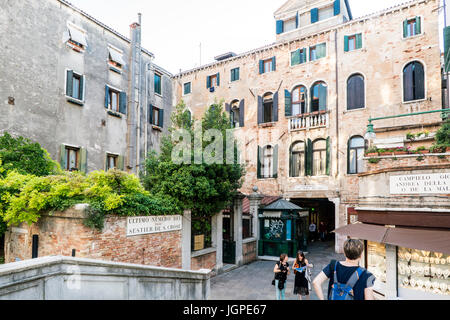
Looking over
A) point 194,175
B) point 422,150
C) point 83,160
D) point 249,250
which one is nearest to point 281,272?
point 194,175

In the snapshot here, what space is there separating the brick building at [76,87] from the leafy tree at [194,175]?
20.4 feet

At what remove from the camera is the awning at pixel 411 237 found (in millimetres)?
6565

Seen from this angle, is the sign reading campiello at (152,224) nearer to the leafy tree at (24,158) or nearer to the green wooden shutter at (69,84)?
the leafy tree at (24,158)

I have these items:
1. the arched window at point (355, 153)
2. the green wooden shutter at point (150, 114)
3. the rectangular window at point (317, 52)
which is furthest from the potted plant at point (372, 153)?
the green wooden shutter at point (150, 114)

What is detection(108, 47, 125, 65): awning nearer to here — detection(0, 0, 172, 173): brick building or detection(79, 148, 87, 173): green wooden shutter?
detection(0, 0, 172, 173): brick building

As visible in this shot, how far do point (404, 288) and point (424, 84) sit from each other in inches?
419

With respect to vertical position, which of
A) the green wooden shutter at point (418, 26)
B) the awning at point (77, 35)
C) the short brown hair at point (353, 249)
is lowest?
the short brown hair at point (353, 249)

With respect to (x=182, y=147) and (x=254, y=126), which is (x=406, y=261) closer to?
(x=182, y=147)

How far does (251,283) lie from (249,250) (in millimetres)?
3321

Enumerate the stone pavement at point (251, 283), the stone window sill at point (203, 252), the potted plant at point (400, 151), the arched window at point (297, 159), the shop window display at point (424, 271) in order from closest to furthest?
the shop window display at point (424, 271) < the potted plant at point (400, 151) < the stone pavement at point (251, 283) < the stone window sill at point (203, 252) < the arched window at point (297, 159)

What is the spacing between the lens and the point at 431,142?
34.9 ft

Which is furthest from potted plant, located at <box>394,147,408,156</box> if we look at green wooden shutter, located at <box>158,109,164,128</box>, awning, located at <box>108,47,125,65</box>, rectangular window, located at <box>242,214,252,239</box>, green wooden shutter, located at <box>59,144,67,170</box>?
green wooden shutter, located at <box>158,109,164,128</box>

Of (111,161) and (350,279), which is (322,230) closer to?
(111,161)

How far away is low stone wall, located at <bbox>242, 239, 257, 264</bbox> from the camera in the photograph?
519 inches
